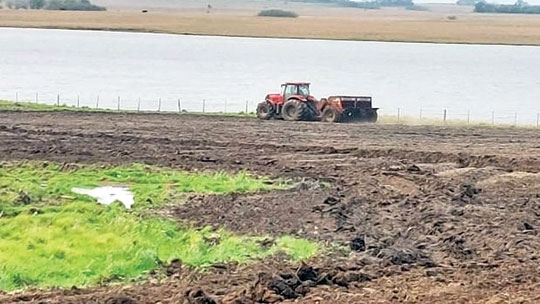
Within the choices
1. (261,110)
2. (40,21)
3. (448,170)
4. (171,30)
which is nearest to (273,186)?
(448,170)

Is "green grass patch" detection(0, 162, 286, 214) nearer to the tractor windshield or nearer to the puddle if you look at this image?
the puddle

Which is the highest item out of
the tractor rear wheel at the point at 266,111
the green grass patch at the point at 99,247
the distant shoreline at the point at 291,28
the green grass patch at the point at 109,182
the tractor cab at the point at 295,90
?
the distant shoreline at the point at 291,28

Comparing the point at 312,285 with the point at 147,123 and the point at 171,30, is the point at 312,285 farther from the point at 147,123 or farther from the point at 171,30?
the point at 171,30

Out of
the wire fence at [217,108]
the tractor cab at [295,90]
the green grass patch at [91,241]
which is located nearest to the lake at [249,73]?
the wire fence at [217,108]

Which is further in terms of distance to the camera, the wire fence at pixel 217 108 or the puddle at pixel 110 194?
the wire fence at pixel 217 108

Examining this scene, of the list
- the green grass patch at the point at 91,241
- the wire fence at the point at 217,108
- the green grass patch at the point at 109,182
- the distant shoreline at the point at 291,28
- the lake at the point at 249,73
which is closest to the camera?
the green grass patch at the point at 91,241

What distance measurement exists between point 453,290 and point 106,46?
9436 centimetres

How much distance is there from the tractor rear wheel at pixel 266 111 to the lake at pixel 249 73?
388 inches

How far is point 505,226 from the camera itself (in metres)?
17.7

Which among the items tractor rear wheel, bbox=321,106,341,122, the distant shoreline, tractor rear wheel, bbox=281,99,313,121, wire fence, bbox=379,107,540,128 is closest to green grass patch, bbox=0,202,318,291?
tractor rear wheel, bbox=321,106,341,122

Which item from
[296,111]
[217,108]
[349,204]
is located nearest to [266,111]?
[296,111]

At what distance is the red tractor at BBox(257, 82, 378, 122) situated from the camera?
129ft

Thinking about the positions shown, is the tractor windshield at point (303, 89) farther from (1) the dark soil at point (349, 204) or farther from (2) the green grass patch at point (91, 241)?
(2) the green grass patch at point (91, 241)

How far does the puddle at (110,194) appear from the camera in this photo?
762 inches
